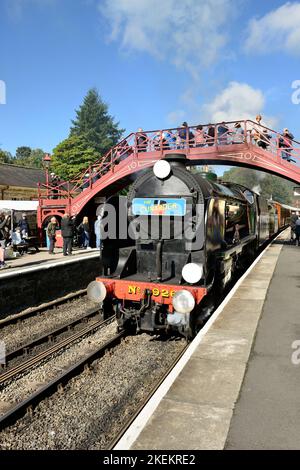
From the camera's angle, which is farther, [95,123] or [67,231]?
[95,123]

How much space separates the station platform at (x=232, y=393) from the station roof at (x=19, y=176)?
1030 inches

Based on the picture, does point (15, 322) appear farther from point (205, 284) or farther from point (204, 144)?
point (204, 144)

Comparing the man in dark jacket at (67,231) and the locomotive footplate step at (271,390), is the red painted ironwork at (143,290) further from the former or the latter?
the man in dark jacket at (67,231)

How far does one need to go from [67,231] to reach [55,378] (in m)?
9.04

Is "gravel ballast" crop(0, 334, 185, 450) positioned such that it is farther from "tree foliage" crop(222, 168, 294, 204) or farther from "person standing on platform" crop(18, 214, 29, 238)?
"tree foliage" crop(222, 168, 294, 204)

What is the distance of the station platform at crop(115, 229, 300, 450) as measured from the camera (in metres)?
3.03

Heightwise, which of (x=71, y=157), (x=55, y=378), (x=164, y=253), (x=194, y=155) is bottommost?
(x=55, y=378)

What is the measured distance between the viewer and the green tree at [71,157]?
46969mm

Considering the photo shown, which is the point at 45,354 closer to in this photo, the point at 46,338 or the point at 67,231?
the point at 46,338

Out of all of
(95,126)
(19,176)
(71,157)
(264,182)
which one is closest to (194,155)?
(19,176)

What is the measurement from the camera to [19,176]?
3231 centimetres

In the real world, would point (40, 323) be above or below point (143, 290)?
below

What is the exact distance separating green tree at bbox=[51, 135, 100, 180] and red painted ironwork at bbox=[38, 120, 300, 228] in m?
30.6

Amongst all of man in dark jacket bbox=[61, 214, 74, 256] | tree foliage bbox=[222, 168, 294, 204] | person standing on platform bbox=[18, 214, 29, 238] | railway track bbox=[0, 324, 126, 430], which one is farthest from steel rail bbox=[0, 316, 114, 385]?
tree foliage bbox=[222, 168, 294, 204]
